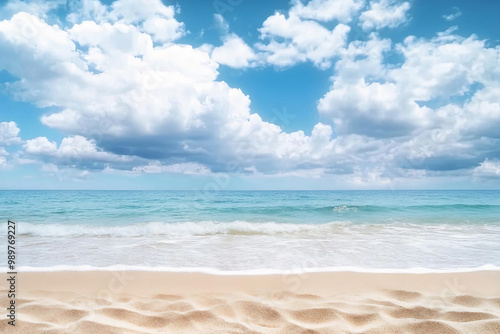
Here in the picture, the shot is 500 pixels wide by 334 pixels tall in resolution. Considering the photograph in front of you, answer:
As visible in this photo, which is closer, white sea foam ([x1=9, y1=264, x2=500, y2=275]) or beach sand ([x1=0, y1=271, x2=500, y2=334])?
beach sand ([x1=0, y1=271, x2=500, y2=334])

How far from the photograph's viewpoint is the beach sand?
3180 mm

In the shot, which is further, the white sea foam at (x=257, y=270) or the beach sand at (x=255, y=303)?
the white sea foam at (x=257, y=270)

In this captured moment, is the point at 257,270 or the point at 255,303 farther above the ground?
the point at 255,303

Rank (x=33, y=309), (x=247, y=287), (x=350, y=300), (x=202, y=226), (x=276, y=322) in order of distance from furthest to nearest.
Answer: (x=202, y=226) < (x=247, y=287) < (x=350, y=300) < (x=33, y=309) < (x=276, y=322)

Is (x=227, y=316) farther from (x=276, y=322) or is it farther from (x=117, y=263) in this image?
(x=117, y=263)

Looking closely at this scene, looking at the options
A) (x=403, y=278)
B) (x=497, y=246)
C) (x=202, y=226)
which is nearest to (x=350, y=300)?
(x=403, y=278)

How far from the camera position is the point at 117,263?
249 inches

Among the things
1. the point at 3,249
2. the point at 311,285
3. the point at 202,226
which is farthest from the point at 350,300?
the point at 202,226

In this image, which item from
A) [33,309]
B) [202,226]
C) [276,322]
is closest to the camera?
[276,322]

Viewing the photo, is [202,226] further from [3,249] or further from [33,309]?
[33,309]

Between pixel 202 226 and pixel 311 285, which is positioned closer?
pixel 311 285

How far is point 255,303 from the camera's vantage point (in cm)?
382

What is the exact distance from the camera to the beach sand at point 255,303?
125 inches

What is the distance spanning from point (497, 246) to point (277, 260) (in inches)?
264
